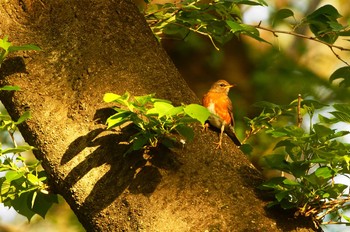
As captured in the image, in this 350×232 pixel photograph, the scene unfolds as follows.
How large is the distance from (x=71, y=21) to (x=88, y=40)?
105mm

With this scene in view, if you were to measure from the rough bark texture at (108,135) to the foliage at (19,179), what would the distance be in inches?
2.4

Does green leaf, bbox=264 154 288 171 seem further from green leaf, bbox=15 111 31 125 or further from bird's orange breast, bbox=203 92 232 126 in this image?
bird's orange breast, bbox=203 92 232 126

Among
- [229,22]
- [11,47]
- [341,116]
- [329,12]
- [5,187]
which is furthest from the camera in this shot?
[329,12]

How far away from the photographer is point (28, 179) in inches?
86.0

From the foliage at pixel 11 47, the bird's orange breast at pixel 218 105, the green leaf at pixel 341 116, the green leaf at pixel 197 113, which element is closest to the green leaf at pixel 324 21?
the green leaf at pixel 341 116

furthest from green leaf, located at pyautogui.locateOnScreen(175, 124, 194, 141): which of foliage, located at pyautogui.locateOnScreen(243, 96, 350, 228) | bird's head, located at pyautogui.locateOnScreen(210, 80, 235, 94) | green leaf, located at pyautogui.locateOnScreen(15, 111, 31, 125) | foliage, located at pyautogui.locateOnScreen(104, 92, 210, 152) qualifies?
bird's head, located at pyautogui.locateOnScreen(210, 80, 235, 94)

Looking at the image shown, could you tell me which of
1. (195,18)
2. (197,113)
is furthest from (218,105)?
(197,113)

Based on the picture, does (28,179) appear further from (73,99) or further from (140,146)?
(140,146)

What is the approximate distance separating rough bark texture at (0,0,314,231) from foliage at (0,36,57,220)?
61 mm

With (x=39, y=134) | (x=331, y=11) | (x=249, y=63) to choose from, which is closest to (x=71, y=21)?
(x=39, y=134)

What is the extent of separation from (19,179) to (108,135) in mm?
386

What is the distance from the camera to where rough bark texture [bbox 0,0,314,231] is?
199cm

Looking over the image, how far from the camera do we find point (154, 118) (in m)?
1.94

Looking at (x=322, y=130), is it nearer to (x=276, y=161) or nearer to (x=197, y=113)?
(x=276, y=161)
